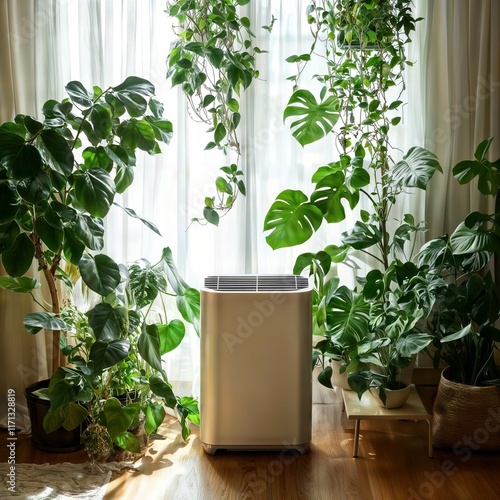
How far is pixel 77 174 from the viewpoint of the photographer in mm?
2664

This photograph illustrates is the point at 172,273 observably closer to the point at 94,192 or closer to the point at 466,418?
the point at 94,192

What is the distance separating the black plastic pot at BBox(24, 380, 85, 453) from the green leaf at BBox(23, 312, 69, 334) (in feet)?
1.14

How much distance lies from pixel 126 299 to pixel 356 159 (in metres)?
1.08

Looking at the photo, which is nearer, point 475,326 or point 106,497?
point 106,497

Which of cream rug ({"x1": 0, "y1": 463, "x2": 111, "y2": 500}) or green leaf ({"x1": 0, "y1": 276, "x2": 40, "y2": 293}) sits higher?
green leaf ({"x1": 0, "y1": 276, "x2": 40, "y2": 293})

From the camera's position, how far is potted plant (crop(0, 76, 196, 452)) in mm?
2500

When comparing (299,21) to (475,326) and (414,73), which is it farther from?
(475,326)

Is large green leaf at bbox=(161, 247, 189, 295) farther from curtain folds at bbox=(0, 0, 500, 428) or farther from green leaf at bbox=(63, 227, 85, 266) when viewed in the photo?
green leaf at bbox=(63, 227, 85, 266)

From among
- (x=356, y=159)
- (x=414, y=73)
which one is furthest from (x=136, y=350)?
(x=414, y=73)

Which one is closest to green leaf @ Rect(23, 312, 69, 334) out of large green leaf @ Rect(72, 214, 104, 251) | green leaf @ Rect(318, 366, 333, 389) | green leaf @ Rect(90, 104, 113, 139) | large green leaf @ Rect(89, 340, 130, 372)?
large green leaf @ Rect(89, 340, 130, 372)

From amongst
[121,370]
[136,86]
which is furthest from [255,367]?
[136,86]

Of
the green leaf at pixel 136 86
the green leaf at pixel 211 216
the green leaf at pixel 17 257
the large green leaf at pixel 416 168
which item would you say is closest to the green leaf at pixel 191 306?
the green leaf at pixel 211 216

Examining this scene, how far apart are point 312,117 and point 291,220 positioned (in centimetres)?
45

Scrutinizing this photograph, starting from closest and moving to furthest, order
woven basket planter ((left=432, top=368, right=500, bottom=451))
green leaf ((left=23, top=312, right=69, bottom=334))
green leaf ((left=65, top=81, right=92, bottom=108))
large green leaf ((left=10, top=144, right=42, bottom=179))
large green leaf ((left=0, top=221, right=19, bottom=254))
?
1. large green leaf ((left=10, top=144, right=42, bottom=179))
2. large green leaf ((left=0, top=221, right=19, bottom=254))
3. green leaf ((left=65, top=81, right=92, bottom=108))
4. green leaf ((left=23, top=312, right=69, bottom=334))
5. woven basket planter ((left=432, top=368, right=500, bottom=451))
